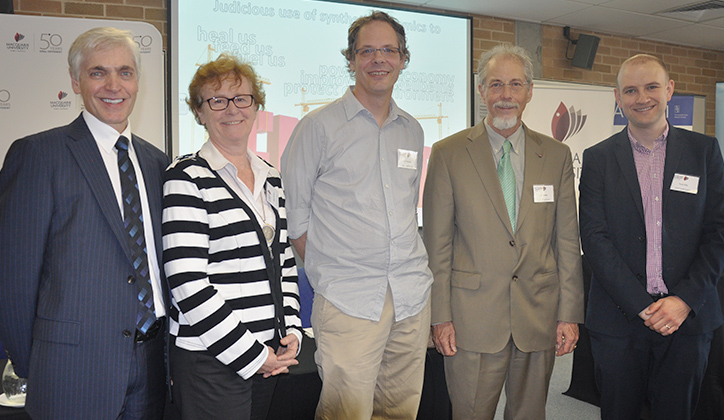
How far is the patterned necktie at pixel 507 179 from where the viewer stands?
2.27m

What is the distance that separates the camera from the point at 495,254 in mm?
2215

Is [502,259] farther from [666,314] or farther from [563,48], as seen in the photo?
[563,48]

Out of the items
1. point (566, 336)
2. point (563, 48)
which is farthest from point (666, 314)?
point (563, 48)

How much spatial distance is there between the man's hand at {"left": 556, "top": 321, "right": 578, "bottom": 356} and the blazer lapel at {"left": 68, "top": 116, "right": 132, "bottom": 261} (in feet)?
5.67

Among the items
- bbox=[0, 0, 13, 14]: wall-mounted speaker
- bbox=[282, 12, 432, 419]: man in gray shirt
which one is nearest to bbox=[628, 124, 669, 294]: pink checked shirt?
bbox=[282, 12, 432, 419]: man in gray shirt

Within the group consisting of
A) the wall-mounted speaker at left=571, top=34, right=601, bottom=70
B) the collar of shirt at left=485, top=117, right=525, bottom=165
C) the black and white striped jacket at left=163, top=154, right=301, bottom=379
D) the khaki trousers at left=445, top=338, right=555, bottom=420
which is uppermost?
the wall-mounted speaker at left=571, top=34, right=601, bottom=70

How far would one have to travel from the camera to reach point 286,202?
2.12 meters

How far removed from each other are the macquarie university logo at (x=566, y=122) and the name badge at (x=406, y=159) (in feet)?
13.4

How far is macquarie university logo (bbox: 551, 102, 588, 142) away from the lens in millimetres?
5816

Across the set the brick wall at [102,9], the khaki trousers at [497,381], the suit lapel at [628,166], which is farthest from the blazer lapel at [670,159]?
the brick wall at [102,9]

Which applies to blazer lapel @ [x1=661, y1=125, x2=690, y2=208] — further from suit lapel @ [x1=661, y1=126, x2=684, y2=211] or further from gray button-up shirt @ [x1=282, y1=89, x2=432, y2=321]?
gray button-up shirt @ [x1=282, y1=89, x2=432, y2=321]

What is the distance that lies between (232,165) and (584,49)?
208 inches

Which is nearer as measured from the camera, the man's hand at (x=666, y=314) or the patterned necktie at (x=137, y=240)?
the patterned necktie at (x=137, y=240)

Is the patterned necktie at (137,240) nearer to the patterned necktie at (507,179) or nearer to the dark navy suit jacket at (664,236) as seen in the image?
the patterned necktie at (507,179)
